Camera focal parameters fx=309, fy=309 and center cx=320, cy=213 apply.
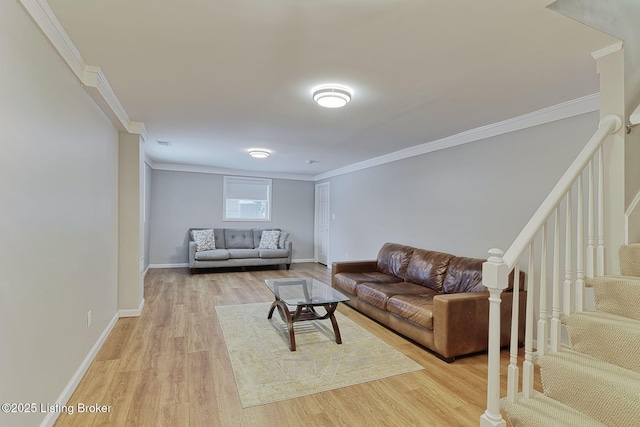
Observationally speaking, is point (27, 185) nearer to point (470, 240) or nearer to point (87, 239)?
point (87, 239)

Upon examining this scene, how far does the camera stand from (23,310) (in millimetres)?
1542

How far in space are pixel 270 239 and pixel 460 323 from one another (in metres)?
5.05

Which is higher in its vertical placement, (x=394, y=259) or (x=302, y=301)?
(x=394, y=259)

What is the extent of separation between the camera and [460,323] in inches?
107

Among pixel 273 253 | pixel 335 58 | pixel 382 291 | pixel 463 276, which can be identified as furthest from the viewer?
pixel 273 253

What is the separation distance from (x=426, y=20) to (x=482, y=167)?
241 cm

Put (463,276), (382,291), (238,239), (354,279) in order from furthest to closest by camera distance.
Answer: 1. (238,239)
2. (354,279)
3. (382,291)
4. (463,276)

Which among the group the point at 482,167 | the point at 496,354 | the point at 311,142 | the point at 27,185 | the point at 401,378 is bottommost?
the point at 401,378

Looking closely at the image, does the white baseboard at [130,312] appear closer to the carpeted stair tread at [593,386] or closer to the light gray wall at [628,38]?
the carpeted stair tread at [593,386]

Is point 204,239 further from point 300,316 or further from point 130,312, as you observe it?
point 300,316

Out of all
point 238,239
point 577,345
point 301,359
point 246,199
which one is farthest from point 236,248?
point 577,345

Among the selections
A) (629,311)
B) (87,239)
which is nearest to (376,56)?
(629,311)

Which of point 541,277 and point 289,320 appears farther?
point 289,320

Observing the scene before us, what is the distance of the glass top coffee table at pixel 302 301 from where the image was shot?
10.0ft
